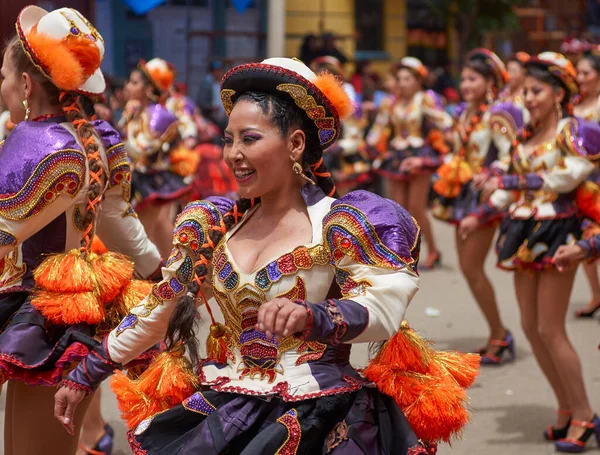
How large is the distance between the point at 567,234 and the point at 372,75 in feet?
40.4

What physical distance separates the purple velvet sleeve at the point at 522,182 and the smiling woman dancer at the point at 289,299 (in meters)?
2.40

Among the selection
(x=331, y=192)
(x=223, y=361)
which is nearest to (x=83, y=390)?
(x=223, y=361)

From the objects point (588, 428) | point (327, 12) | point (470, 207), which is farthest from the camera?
point (327, 12)

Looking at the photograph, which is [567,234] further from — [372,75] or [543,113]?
[372,75]

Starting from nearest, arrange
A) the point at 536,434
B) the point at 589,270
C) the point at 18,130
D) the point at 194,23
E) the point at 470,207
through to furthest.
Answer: the point at 18,130 < the point at 536,434 < the point at 470,207 < the point at 589,270 < the point at 194,23

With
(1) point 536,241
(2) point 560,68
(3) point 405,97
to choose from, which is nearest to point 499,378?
(1) point 536,241

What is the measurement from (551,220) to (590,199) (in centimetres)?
24

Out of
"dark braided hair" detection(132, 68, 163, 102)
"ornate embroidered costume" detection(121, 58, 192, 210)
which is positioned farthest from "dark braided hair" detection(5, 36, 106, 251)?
"dark braided hair" detection(132, 68, 163, 102)

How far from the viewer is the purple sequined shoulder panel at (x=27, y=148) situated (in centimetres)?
350

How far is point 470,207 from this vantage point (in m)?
7.53

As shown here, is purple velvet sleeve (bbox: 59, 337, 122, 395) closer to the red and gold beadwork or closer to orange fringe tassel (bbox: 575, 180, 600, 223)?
the red and gold beadwork

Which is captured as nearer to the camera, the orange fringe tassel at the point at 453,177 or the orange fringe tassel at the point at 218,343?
the orange fringe tassel at the point at 218,343

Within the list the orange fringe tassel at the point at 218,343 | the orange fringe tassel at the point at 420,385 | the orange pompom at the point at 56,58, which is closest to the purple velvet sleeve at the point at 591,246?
the orange fringe tassel at the point at 420,385

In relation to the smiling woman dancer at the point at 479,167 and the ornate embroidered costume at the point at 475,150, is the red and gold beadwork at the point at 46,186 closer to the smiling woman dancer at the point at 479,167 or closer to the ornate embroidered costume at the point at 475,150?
the smiling woman dancer at the point at 479,167
